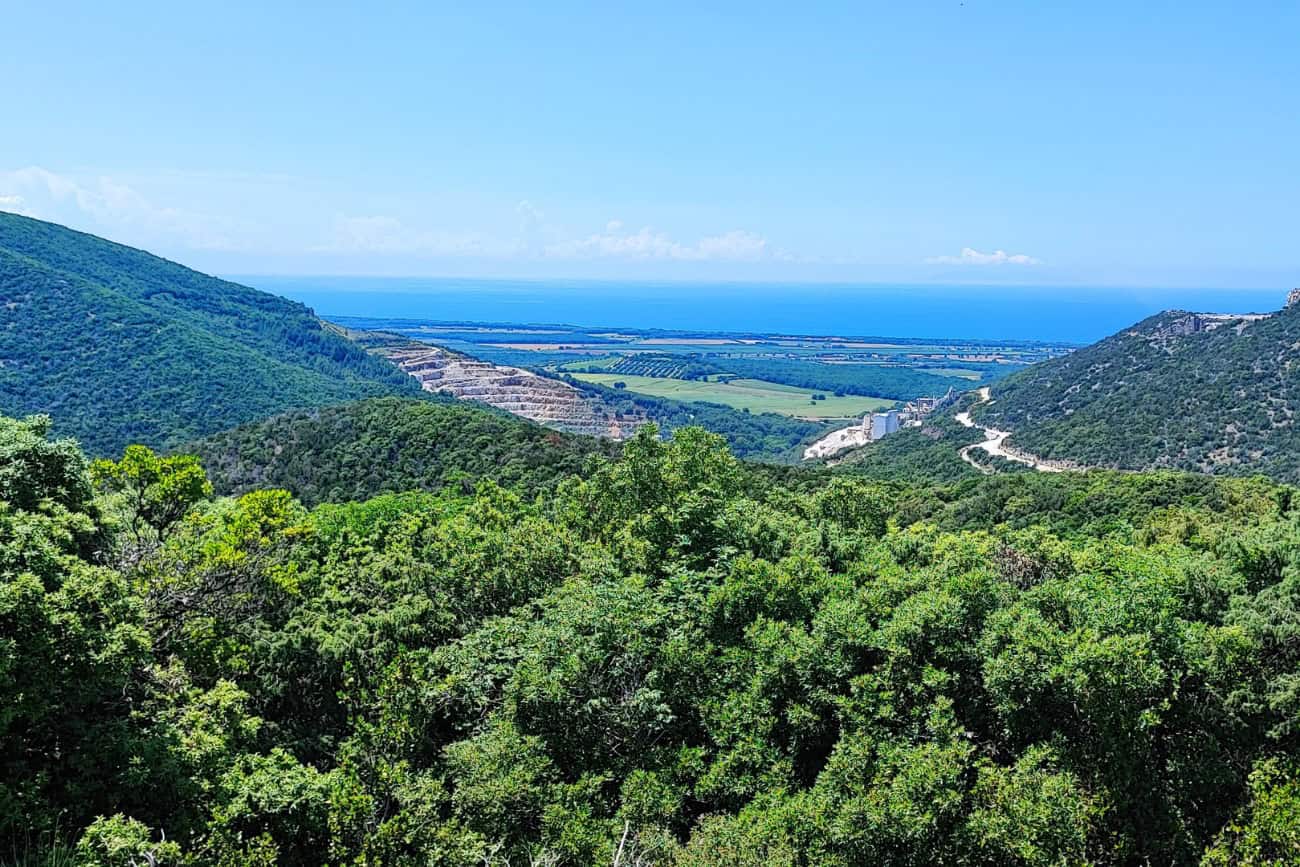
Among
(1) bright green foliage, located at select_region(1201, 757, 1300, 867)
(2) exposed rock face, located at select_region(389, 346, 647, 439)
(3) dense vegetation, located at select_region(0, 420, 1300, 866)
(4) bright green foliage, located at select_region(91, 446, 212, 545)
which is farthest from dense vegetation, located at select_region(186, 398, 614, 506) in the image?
(2) exposed rock face, located at select_region(389, 346, 647, 439)

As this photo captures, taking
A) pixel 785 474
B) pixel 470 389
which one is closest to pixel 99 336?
pixel 470 389

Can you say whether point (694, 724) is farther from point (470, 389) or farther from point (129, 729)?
point (470, 389)

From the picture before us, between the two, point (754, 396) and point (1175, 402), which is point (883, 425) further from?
point (754, 396)

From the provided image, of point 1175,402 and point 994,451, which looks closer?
point 1175,402

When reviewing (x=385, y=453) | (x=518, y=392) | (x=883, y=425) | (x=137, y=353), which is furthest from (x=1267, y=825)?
(x=518, y=392)

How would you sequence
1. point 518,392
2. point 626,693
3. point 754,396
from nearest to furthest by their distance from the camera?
point 626,693 < point 518,392 < point 754,396

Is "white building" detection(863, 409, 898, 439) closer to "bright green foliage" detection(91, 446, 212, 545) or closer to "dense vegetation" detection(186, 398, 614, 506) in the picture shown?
"dense vegetation" detection(186, 398, 614, 506)

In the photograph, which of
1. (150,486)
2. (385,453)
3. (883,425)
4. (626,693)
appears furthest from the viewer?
(883,425)
